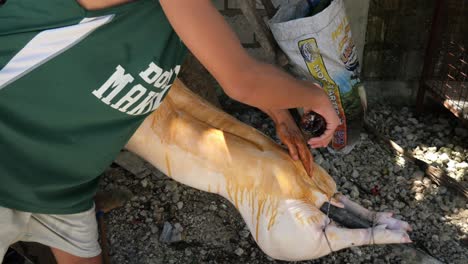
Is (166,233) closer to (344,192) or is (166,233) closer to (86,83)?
(344,192)

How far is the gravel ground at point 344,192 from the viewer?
228 cm

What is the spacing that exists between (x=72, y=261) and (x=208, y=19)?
1011 millimetres

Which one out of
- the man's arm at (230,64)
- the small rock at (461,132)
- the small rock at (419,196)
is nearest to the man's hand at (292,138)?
the man's arm at (230,64)

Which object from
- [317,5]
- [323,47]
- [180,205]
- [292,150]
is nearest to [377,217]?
[292,150]

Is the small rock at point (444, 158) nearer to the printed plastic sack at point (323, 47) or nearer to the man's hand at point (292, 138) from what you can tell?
the printed plastic sack at point (323, 47)

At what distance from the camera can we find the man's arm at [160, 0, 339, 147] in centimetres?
104

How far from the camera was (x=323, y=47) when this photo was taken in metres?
2.18

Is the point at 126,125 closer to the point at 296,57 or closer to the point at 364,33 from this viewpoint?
the point at 296,57

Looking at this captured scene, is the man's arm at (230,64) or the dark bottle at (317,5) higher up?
the man's arm at (230,64)

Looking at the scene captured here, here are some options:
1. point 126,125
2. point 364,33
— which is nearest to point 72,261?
point 126,125

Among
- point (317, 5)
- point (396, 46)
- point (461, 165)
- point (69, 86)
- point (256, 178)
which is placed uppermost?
point (69, 86)

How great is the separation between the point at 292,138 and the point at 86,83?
0.74 metres

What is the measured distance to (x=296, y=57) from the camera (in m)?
2.20

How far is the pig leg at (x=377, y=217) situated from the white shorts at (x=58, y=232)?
790 millimetres
